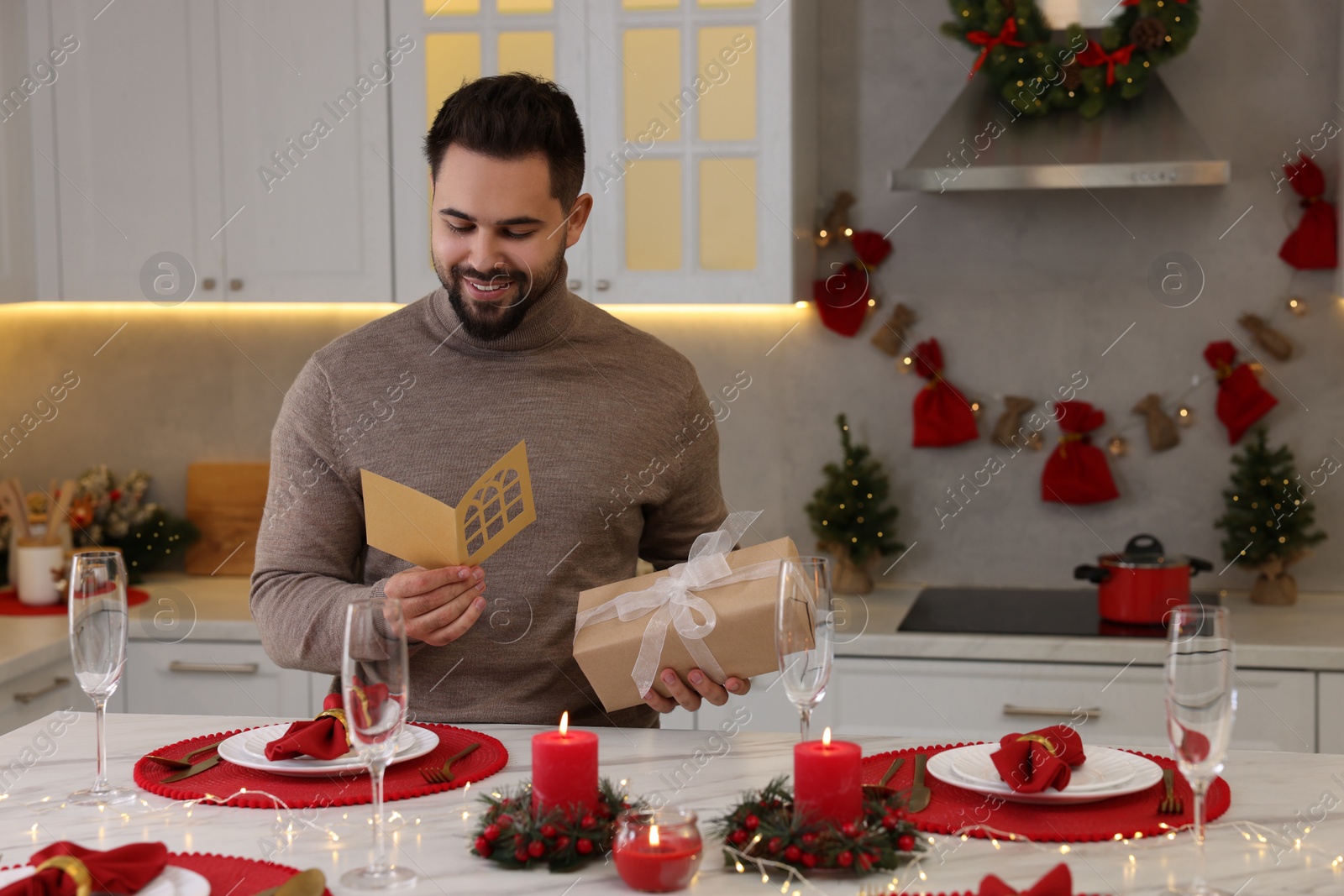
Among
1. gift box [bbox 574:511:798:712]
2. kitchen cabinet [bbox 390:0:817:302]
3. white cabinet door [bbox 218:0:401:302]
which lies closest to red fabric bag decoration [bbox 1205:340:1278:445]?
kitchen cabinet [bbox 390:0:817:302]

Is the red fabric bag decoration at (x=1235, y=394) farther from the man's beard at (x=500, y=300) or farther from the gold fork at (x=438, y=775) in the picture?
the gold fork at (x=438, y=775)

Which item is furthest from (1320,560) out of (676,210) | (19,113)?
(19,113)

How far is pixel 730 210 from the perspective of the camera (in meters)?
2.80

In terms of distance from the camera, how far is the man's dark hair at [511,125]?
1640 mm

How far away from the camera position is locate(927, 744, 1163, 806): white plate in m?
1.16

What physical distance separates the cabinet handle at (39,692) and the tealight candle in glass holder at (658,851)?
1962mm

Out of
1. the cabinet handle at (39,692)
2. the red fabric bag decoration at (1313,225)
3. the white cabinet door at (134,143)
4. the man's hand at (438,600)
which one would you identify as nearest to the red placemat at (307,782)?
the man's hand at (438,600)

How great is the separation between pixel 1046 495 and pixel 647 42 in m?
1.36

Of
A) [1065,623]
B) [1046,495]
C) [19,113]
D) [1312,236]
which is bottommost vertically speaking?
[1065,623]

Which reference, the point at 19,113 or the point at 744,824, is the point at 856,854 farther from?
the point at 19,113

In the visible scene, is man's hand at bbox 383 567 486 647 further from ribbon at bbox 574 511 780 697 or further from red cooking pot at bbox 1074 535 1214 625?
red cooking pot at bbox 1074 535 1214 625

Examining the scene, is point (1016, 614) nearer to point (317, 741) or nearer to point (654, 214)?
point (654, 214)

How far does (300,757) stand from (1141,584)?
73.8 inches

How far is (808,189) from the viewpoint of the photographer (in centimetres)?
300
